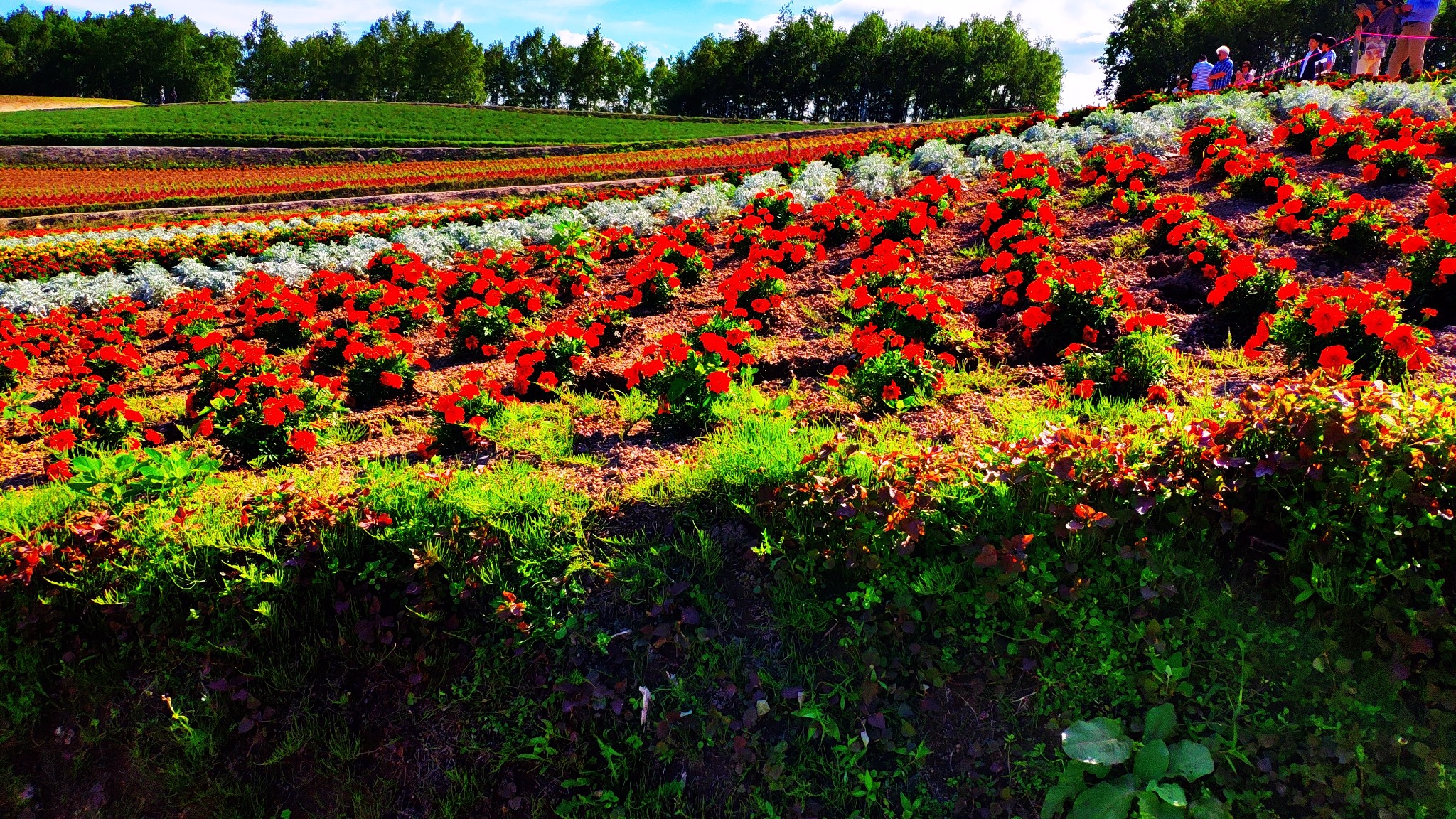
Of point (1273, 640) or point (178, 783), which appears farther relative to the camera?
point (178, 783)

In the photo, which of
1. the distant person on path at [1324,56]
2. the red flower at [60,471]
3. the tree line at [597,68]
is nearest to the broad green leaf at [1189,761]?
the red flower at [60,471]

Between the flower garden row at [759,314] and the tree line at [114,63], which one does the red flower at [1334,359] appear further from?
the tree line at [114,63]

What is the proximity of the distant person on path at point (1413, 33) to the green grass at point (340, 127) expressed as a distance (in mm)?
29439

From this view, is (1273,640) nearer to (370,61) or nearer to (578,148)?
(578,148)

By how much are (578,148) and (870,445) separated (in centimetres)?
3318

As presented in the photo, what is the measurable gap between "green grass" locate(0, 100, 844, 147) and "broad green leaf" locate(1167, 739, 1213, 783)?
3739 centimetres

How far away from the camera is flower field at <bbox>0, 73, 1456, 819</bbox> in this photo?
2.43 meters

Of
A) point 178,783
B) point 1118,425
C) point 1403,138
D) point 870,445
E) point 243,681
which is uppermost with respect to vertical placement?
point 1403,138

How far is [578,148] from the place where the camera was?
33594 mm

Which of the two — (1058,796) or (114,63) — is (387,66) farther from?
(1058,796)

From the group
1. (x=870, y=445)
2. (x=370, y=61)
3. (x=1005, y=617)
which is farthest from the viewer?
(x=370, y=61)

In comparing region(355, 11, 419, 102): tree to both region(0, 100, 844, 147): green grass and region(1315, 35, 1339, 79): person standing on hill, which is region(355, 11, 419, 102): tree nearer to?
region(0, 100, 844, 147): green grass

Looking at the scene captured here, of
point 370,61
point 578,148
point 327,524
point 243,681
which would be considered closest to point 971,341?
point 327,524

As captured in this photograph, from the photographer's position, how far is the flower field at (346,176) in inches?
917
